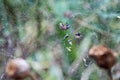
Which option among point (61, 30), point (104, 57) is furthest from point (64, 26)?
point (104, 57)

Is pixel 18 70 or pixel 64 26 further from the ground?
pixel 18 70

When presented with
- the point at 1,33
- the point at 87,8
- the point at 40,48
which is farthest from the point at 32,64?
the point at 1,33

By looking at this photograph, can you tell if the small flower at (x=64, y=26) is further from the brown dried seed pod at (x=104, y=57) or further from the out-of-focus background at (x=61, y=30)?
the brown dried seed pod at (x=104, y=57)

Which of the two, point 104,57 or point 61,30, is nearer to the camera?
point 104,57

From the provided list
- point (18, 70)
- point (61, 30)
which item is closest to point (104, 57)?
point (18, 70)

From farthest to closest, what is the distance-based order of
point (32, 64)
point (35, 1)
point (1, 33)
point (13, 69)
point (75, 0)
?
point (1, 33), point (35, 1), point (75, 0), point (32, 64), point (13, 69)

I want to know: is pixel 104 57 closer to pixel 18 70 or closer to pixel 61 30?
pixel 18 70

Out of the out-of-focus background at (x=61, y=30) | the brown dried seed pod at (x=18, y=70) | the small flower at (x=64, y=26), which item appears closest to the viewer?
the brown dried seed pod at (x=18, y=70)

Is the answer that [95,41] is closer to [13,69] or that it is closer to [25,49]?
[25,49]

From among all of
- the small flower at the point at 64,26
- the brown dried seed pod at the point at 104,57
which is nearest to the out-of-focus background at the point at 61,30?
the small flower at the point at 64,26
